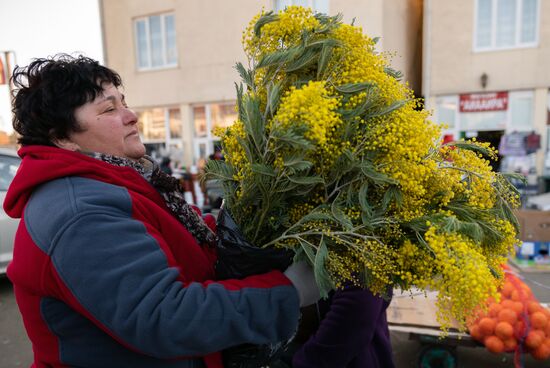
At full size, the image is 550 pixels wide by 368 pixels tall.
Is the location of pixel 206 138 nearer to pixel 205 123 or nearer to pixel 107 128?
pixel 205 123

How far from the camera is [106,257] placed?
2.87ft

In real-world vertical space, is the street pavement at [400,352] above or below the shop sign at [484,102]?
below

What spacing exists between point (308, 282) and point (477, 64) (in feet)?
38.1

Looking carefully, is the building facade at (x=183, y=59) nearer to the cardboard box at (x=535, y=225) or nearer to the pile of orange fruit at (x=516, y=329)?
the cardboard box at (x=535, y=225)

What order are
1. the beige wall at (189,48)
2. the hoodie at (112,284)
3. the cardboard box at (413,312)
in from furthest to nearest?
the beige wall at (189,48) < the cardboard box at (413,312) < the hoodie at (112,284)

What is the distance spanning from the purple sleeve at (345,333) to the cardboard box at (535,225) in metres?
4.60

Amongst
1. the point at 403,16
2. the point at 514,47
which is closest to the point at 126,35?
the point at 403,16

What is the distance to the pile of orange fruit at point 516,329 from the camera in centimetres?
254

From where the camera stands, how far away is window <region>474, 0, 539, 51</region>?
10203 mm

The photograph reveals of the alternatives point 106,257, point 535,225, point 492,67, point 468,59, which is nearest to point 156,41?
point 468,59

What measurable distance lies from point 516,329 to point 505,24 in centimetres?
1067

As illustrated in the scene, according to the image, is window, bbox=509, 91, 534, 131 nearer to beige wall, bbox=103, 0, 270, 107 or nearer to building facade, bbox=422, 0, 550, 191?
building facade, bbox=422, 0, 550, 191

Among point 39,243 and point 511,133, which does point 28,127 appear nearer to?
point 39,243

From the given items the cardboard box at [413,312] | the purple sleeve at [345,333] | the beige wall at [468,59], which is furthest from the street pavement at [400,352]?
the beige wall at [468,59]
